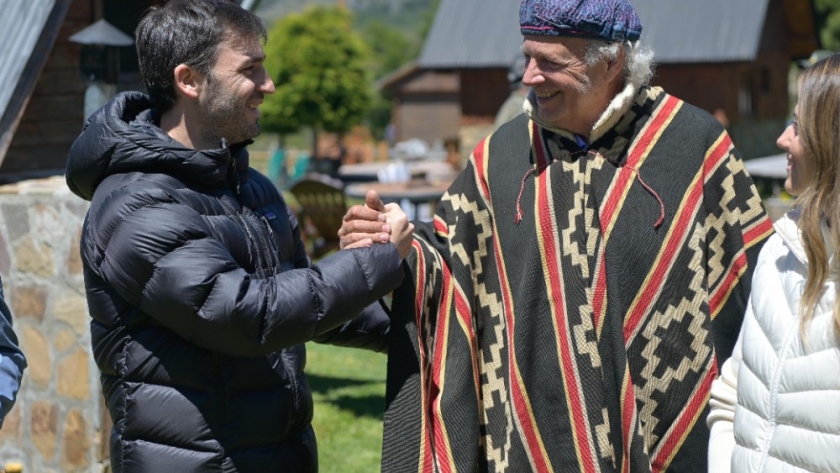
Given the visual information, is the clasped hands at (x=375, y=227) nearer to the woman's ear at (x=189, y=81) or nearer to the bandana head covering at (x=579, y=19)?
the woman's ear at (x=189, y=81)

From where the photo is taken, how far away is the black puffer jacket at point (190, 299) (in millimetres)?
2445

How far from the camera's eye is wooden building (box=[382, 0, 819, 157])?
2088cm

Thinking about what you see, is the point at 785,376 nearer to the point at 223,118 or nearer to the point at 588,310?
the point at 588,310

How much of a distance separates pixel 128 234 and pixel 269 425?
1.82 ft

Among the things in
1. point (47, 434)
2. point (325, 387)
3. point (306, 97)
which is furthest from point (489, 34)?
point (47, 434)

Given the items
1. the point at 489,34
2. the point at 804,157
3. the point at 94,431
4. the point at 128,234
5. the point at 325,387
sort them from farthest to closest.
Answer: the point at 489,34, the point at 325,387, the point at 94,431, the point at 128,234, the point at 804,157

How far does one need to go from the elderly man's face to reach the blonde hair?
855 mm

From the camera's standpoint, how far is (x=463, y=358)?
306 centimetres

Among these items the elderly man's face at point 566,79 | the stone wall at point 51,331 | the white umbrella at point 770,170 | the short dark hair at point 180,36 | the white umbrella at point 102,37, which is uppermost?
the short dark hair at point 180,36

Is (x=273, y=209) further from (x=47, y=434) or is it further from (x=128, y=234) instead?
(x=47, y=434)

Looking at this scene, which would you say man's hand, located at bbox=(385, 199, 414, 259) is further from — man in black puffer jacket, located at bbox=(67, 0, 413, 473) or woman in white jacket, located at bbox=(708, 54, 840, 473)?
woman in white jacket, located at bbox=(708, 54, 840, 473)

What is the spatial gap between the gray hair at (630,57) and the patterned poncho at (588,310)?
7cm

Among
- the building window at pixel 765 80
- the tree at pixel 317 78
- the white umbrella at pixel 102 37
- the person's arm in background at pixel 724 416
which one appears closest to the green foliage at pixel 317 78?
the tree at pixel 317 78

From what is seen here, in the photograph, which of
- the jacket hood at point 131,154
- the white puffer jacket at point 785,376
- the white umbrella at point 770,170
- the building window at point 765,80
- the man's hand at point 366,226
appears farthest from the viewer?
the building window at point 765,80
